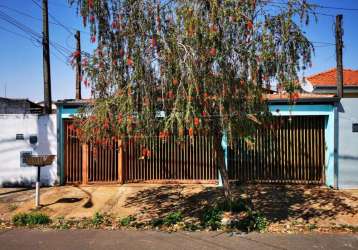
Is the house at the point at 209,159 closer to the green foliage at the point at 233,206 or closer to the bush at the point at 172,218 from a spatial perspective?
the green foliage at the point at 233,206

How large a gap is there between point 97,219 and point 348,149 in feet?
25.8

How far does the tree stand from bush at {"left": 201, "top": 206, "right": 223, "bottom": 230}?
204cm

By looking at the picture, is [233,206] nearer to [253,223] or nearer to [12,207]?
[253,223]

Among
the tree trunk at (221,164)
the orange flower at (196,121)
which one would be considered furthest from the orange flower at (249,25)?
the tree trunk at (221,164)

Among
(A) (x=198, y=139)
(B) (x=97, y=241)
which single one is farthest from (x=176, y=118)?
(A) (x=198, y=139)

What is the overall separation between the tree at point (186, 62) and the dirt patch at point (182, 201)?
2802 mm

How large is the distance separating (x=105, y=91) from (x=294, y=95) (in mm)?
3677

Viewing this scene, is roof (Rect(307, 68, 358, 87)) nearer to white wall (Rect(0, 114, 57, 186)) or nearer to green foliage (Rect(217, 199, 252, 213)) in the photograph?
green foliage (Rect(217, 199, 252, 213))

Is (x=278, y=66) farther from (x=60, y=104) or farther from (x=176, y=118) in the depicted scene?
(x=60, y=104)

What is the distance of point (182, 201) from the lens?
987 centimetres

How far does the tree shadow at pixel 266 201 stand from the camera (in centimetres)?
870

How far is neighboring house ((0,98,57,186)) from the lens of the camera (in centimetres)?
1194

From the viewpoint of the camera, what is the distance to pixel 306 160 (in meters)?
11.7

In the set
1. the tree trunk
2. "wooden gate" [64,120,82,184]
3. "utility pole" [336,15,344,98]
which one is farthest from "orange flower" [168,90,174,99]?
"utility pole" [336,15,344,98]
